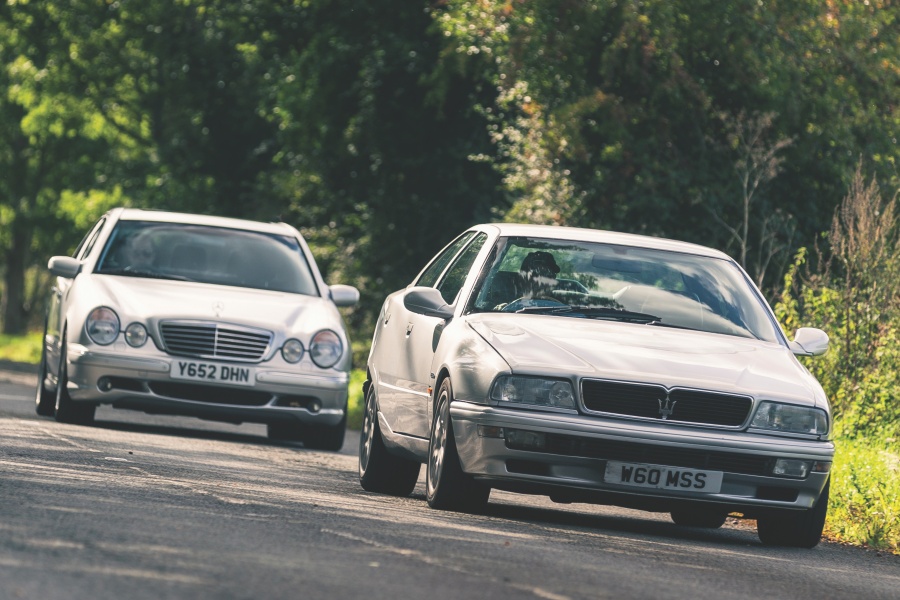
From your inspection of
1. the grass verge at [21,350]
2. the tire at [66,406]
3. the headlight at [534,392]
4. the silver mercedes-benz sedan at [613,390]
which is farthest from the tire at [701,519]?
the grass verge at [21,350]

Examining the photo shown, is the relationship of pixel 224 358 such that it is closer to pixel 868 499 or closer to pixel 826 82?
pixel 868 499

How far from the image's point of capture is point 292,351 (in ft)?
44.4

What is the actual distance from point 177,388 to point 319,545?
20.5 ft

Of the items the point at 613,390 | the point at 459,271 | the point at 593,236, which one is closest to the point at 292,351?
the point at 459,271

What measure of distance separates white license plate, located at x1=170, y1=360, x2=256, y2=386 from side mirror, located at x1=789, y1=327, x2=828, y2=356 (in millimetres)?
4817

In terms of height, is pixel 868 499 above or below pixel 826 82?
below

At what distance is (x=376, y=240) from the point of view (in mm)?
30016

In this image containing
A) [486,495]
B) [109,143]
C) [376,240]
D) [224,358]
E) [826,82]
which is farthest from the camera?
[109,143]

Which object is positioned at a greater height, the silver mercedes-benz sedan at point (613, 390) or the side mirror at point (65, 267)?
the silver mercedes-benz sedan at point (613, 390)

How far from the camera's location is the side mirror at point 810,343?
988 centimetres

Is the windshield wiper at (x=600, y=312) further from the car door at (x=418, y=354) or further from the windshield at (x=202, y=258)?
the windshield at (x=202, y=258)

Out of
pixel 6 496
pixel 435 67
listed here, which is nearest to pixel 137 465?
pixel 6 496

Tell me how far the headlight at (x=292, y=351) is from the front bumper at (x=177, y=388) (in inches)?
2.2

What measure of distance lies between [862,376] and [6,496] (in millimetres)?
8426
